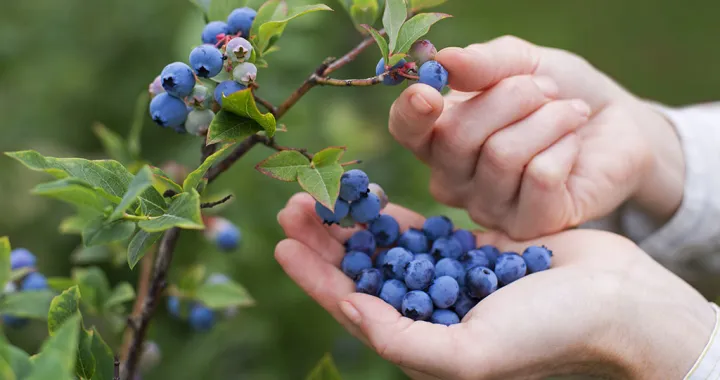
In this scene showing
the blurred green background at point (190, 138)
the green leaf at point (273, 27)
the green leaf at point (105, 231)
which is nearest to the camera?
the green leaf at point (105, 231)

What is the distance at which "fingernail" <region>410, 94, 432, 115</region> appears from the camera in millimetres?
943

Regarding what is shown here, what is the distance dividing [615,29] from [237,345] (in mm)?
3267

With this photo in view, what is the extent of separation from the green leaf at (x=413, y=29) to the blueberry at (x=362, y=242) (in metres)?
0.36

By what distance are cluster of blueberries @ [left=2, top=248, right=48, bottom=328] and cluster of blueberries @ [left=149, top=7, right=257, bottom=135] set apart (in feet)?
1.30

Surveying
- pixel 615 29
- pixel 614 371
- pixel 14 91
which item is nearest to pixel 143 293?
pixel 614 371

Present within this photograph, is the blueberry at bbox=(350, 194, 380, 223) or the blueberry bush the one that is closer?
the blueberry bush

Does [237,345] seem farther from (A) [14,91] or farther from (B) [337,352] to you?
(A) [14,91]

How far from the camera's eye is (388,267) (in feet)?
3.50

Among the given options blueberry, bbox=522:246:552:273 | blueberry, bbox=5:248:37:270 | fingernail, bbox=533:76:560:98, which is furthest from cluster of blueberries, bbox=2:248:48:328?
fingernail, bbox=533:76:560:98

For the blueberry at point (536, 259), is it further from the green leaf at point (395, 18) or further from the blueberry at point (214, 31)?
the blueberry at point (214, 31)

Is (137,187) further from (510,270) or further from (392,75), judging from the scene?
(510,270)

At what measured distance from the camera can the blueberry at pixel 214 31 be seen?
0.95 m

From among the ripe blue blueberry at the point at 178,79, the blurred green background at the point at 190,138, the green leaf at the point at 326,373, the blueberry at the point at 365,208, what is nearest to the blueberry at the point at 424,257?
the blueberry at the point at 365,208

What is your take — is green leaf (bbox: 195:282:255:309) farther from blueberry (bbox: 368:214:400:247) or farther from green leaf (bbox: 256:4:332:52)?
green leaf (bbox: 256:4:332:52)
